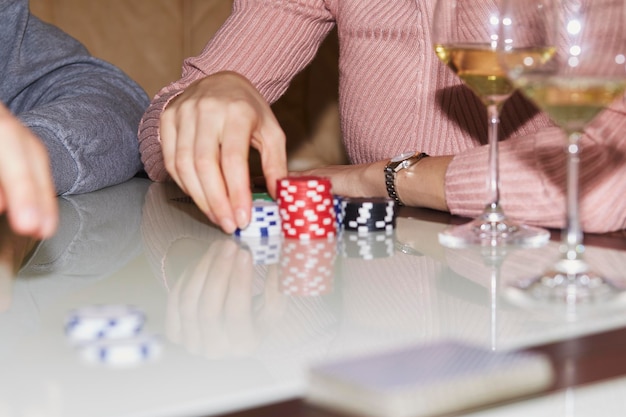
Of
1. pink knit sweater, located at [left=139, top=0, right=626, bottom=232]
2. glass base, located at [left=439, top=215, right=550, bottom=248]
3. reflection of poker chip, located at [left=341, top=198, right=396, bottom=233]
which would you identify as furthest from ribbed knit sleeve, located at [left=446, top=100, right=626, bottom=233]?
pink knit sweater, located at [left=139, top=0, right=626, bottom=232]

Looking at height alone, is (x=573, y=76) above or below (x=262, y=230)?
above

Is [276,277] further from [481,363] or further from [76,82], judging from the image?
A: [76,82]

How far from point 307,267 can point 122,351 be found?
33 cm

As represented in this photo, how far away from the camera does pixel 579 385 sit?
1.97ft

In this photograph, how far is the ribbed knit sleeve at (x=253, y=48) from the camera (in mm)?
1765

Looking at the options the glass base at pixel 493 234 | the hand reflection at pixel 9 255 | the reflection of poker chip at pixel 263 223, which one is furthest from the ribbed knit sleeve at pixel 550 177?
the hand reflection at pixel 9 255

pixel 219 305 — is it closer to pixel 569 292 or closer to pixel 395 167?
pixel 569 292

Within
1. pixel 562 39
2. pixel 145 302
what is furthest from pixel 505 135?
pixel 145 302

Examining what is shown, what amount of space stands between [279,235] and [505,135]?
2.40 ft

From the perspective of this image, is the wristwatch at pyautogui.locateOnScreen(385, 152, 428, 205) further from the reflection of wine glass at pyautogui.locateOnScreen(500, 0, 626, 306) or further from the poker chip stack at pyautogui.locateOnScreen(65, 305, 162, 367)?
the poker chip stack at pyautogui.locateOnScreen(65, 305, 162, 367)

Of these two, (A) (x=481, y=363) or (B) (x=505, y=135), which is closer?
(A) (x=481, y=363)

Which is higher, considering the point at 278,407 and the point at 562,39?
the point at 562,39

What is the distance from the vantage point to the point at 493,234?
1.06 meters

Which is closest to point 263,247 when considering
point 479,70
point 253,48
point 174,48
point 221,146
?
point 221,146
